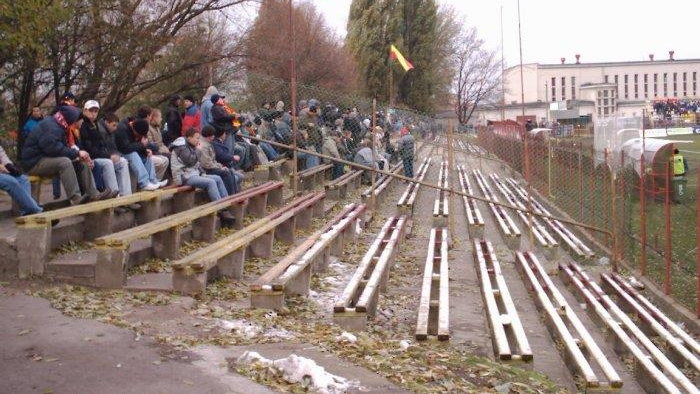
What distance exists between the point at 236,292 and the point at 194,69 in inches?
536

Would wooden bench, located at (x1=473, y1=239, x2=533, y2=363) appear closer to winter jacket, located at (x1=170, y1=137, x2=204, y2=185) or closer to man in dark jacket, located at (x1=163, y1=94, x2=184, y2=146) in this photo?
winter jacket, located at (x1=170, y1=137, x2=204, y2=185)

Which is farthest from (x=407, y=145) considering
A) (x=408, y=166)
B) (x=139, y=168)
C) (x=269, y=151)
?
(x=139, y=168)

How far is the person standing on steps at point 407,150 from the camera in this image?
22.5 meters

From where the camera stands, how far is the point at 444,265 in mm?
12031

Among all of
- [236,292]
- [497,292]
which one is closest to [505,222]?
[497,292]

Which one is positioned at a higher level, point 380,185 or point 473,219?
point 380,185

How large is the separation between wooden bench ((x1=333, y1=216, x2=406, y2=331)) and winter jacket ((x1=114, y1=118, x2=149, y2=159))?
329 centimetres

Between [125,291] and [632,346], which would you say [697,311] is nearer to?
[632,346]

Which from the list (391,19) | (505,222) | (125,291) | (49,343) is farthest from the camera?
(391,19)

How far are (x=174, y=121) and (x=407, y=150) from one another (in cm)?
953

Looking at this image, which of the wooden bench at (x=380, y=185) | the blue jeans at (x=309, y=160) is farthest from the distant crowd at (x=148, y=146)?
the wooden bench at (x=380, y=185)

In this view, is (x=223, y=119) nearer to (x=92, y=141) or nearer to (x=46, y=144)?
(x=92, y=141)

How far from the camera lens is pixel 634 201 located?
638 inches

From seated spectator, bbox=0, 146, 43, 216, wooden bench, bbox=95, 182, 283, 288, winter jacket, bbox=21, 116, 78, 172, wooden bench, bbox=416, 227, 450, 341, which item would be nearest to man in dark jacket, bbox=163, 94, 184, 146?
wooden bench, bbox=95, 182, 283, 288
